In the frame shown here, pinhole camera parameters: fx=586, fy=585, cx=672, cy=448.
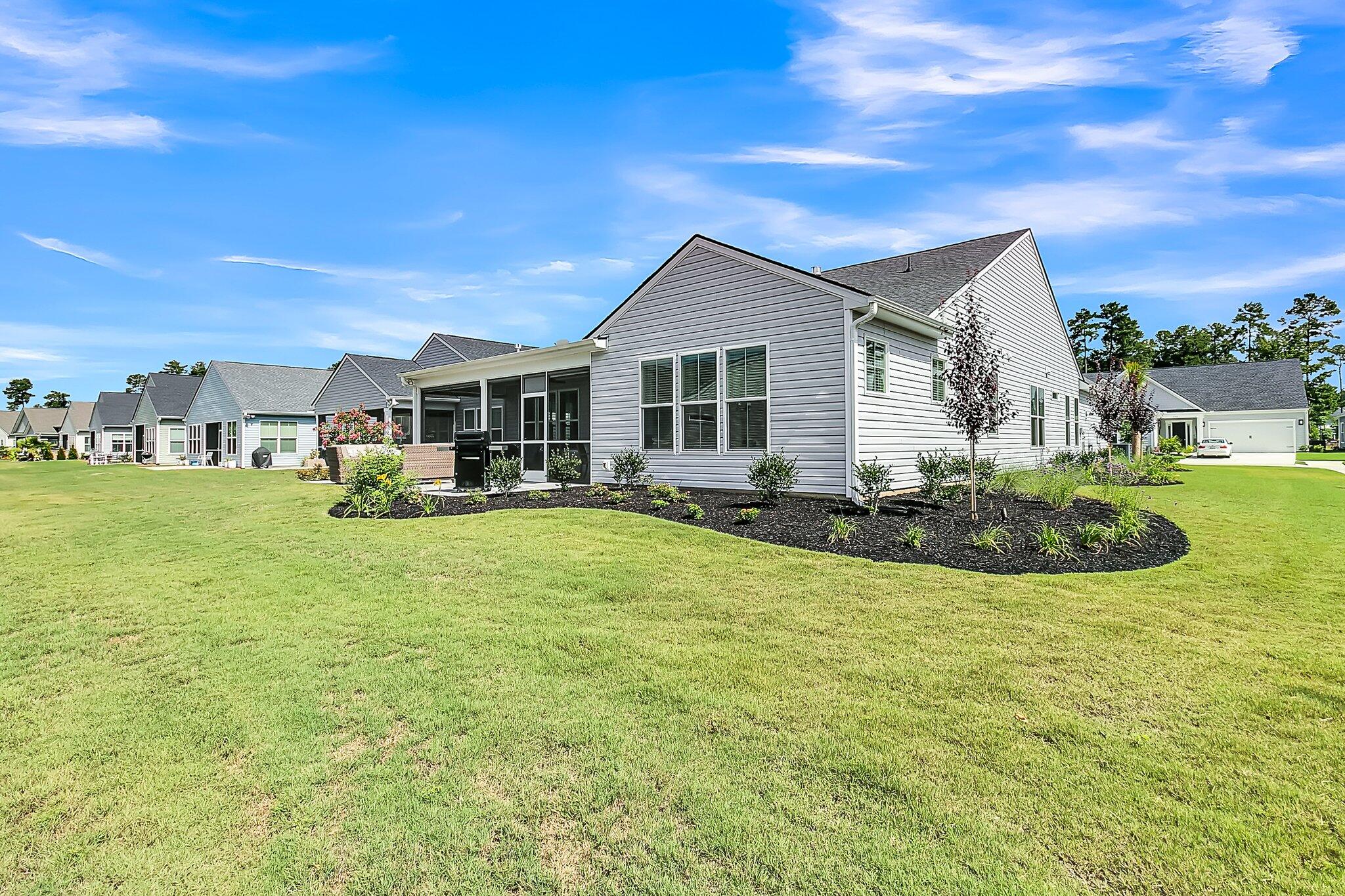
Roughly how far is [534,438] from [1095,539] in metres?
12.3

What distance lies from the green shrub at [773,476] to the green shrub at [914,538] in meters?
2.53

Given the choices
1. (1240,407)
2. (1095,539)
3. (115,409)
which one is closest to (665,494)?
(1095,539)

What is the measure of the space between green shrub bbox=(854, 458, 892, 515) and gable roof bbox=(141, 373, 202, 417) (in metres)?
43.1

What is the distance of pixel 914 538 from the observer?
6895 millimetres

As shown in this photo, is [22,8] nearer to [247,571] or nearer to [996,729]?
[247,571]

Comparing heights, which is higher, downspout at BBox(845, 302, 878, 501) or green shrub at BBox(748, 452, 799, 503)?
downspout at BBox(845, 302, 878, 501)

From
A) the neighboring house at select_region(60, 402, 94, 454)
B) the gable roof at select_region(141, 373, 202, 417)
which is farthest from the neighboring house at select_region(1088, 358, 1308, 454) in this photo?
the neighboring house at select_region(60, 402, 94, 454)

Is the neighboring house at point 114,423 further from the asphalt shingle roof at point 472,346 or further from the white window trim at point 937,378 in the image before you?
the white window trim at point 937,378

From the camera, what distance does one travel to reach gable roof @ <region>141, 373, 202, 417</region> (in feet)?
123

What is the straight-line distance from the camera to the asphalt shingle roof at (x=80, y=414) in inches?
2232

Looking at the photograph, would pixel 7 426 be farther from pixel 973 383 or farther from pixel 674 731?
pixel 674 731

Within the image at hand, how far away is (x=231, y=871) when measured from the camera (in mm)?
2061

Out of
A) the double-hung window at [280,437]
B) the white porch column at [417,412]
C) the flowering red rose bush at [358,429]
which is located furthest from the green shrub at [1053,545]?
the double-hung window at [280,437]

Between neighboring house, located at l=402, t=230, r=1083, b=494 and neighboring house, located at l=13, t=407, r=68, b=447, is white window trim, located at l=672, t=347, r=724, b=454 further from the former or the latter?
neighboring house, located at l=13, t=407, r=68, b=447
